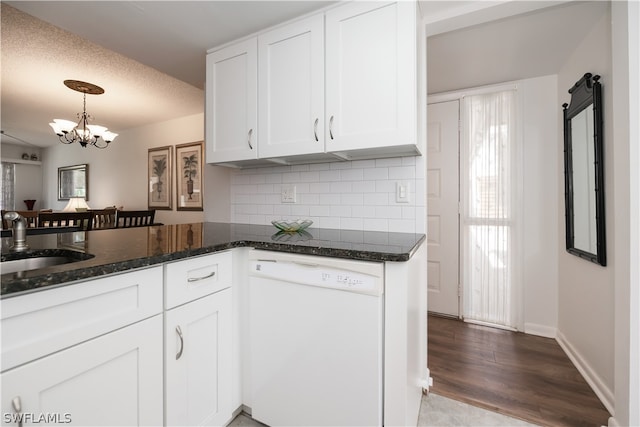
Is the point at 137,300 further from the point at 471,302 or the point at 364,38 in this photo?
the point at 471,302

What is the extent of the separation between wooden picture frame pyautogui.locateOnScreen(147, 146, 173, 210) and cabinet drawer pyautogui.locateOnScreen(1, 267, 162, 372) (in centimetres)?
395

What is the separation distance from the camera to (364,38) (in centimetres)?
141

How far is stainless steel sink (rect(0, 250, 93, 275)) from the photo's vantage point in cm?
104

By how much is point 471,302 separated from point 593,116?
6.01 feet

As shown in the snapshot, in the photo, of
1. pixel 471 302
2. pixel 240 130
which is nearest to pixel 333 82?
pixel 240 130

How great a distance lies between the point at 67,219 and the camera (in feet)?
10.1

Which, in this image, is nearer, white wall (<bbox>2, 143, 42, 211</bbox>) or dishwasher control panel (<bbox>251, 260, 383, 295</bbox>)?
dishwasher control panel (<bbox>251, 260, 383, 295</bbox>)

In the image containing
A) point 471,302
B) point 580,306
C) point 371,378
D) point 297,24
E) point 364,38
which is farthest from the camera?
point 471,302

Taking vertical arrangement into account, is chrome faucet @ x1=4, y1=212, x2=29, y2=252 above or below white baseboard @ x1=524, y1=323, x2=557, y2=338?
above

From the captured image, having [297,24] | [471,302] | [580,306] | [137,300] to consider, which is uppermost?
[297,24]

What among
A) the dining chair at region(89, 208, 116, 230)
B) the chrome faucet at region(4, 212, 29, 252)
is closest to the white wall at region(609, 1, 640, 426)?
the chrome faucet at region(4, 212, 29, 252)

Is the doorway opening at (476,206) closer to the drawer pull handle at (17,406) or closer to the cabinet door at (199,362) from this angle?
the cabinet door at (199,362)

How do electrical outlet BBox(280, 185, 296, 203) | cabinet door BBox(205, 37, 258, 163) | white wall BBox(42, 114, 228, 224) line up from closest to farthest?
cabinet door BBox(205, 37, 258, 163) → electrical outlet BBox(280, 185, 296, 203) → white wall BBox(42, 114, 228, 224)

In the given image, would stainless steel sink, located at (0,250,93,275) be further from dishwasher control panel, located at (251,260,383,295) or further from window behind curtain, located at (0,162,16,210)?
window behind curtain, located at (0,162,16,210)
